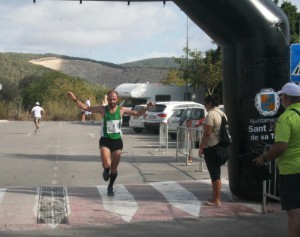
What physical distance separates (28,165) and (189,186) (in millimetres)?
5606

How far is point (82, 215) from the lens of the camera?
8.61 meters

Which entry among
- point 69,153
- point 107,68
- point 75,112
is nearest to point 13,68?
point 107,68

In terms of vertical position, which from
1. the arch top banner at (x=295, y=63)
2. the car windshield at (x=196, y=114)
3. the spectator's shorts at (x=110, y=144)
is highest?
the arch top banner at (x=295, y=63)

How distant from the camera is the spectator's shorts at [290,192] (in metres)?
5.62

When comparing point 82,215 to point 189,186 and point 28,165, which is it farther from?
point 28,165

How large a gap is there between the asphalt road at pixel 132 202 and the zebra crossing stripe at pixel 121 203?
0.03m

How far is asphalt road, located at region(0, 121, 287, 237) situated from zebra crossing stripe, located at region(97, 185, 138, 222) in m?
0.03

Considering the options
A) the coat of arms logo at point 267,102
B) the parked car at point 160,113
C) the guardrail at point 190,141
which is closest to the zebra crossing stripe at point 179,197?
the coat of arms logo at point 267,102

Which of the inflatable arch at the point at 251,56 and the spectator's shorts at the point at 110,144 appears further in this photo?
the spectator's shorts at the point at 110,144

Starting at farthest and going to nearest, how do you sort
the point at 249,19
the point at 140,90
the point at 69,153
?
the point at 140,90 → the point at 69,153 → the point at 249,19

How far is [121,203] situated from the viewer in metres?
9.55

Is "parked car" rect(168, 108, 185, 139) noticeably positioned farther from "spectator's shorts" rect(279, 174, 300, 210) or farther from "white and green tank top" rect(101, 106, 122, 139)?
"spectator's shorts" rect(279, 174, 300, 210)

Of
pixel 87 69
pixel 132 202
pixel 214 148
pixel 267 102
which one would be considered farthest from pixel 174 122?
pixel 87 69

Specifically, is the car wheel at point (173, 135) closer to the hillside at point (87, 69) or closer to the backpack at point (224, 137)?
the backpack at point (224, 137)
